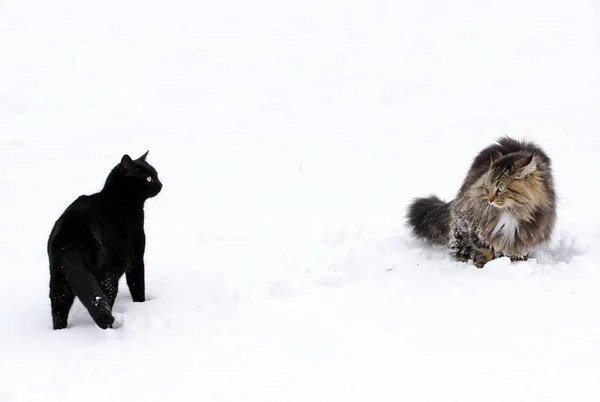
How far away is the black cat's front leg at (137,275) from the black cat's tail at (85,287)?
762 millimetres

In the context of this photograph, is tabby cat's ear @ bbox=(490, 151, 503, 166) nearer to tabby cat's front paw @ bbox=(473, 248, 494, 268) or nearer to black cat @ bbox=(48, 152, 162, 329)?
tabby cat's front paw @ bbox=(473, 248, 494, 268)

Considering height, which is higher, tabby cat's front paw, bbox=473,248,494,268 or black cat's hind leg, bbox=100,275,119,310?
tabby cat's front paw, bbox=473,248,494,268

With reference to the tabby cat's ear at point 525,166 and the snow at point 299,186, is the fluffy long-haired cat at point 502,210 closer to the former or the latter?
the tabby cat's ear at point 525,166

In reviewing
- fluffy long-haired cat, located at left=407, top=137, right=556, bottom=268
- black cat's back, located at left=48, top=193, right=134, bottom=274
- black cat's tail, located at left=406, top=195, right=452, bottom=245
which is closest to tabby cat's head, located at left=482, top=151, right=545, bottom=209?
fluffy long-haired cat, located at left=407, top=137, right=556, bottom=268

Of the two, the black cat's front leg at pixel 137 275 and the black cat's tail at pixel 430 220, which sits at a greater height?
the black cat's tail at pixel 430 220

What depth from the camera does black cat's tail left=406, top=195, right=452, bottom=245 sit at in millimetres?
5777

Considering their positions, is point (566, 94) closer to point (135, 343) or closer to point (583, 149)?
point (583, 149)

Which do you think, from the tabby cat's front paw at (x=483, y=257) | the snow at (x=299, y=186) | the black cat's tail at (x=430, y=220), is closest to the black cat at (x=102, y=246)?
the snow at (x=299, y=186)

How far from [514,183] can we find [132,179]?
10.3 ft

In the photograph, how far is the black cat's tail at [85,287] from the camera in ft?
14.2

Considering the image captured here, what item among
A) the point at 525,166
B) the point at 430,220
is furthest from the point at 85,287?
the point at 525,166

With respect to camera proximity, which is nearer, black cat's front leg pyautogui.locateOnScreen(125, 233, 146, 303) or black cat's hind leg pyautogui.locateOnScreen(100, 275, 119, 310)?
black cat's hind leg pyautogui.locateOnScreen(100, 275, 119, 310)

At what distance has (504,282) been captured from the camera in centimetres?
469

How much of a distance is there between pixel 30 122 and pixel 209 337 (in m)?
7.79
